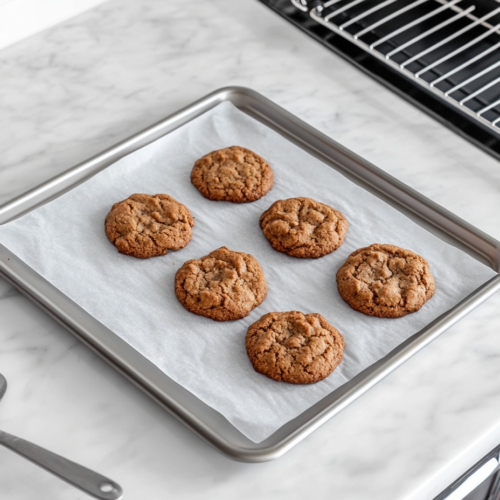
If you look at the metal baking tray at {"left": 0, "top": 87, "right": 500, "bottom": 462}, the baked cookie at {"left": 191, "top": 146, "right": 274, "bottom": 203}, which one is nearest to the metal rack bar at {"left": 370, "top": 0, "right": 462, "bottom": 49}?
the metal baking tray at {"left": 0, "top": 87, "right": 500, "bottom": 462}

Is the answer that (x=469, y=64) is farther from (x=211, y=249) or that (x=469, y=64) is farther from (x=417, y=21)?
(x=211, y=249)

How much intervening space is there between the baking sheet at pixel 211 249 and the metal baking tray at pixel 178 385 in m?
0.02

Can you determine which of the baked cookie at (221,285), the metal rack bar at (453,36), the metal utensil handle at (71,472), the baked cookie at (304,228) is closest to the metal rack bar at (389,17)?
the metal rack bar at (453,36)

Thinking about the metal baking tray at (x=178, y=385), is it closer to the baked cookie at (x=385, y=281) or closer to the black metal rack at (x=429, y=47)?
the baked cookie at (x=385, y=281)

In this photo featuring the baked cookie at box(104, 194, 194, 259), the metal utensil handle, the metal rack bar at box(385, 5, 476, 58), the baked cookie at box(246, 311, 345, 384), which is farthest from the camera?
the metal rack bar at box(385, 5, 476, 58)

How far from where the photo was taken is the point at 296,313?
3.58ft

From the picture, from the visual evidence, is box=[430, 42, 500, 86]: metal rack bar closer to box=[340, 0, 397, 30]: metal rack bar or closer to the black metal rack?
the black metal rack

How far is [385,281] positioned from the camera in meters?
1.14

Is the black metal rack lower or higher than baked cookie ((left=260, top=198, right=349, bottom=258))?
higher

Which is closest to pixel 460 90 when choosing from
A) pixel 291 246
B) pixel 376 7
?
pixel 376 7

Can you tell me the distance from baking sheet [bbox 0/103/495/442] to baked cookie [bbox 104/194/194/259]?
0.06 ft

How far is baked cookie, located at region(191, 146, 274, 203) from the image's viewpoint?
1.27m

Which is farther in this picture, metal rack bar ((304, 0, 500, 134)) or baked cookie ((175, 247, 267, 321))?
metal rack bar ((304, 0, 500, 134))

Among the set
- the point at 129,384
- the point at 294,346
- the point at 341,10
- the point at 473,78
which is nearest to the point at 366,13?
the point at 341,10
